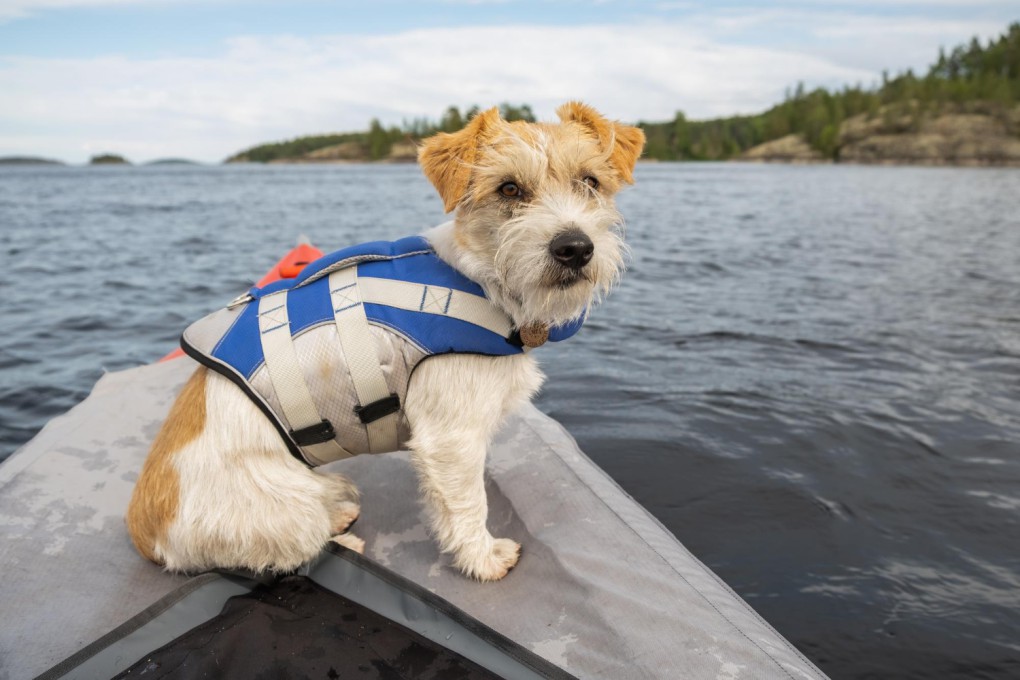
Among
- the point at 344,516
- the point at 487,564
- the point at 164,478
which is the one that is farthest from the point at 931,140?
the point at 164,478

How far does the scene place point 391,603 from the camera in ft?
9.78

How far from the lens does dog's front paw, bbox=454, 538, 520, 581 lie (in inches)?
123

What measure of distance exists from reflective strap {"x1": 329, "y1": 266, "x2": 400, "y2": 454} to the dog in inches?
6.0

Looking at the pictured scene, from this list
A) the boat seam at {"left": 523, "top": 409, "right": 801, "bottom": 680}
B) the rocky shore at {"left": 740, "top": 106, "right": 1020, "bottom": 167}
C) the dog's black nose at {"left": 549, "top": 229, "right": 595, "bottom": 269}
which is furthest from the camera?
the rocky shore at {"left": 740, "top": 106, "right": 1020, "bottom": 167}

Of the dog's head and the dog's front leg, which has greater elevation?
the dog's head

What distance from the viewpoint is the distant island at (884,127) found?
337ft

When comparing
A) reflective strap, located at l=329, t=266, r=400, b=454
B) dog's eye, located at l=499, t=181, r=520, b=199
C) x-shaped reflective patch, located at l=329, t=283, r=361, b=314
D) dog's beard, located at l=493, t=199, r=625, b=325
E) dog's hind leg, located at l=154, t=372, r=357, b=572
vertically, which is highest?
dog's eye, located at l=499, t=181, r=520, b=199

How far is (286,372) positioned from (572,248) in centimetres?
143

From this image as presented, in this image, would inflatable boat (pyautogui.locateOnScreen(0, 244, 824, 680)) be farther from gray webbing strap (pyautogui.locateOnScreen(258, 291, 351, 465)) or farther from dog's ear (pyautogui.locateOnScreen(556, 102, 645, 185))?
dog's ear (pyautogui.locateOnScreen(556, 102, 645, 185))

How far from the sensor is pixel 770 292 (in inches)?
463

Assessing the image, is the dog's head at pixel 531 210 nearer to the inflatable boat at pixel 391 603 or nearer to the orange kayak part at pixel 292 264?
the inflatable boat at pixel 391 603

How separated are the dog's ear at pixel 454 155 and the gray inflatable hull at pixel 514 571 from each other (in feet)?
6.02

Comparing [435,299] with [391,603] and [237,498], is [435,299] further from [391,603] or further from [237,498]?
[391,603]

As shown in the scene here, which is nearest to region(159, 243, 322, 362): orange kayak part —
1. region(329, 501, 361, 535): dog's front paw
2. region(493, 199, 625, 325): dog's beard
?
region(329, 501, 361, 535): dog's front paw
